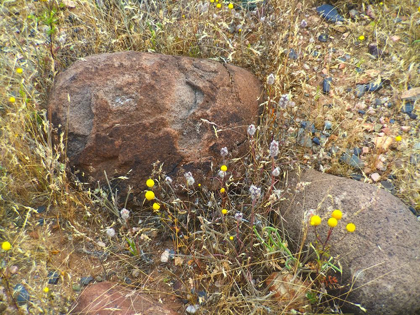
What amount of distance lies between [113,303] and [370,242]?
5.34ft

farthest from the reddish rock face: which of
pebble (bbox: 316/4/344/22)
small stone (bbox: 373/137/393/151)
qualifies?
pebble (bbox: 316/4/344/22)

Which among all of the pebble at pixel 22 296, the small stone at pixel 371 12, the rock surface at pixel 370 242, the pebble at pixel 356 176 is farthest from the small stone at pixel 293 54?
the pebble at pixel 22 296

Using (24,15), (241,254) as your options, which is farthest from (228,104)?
(24,15)

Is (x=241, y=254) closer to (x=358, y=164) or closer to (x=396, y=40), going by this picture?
(x=358, y=164)

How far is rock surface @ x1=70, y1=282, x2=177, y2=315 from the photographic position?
2094mm

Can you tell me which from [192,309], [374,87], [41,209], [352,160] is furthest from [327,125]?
[41,209]

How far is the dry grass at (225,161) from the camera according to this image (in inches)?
91.0

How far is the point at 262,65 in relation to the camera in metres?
3.31

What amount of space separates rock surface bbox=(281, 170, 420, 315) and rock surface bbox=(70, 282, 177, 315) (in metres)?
1.04

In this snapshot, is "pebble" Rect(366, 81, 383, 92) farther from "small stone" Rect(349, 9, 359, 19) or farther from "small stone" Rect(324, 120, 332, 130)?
"small stone" Rect(349, 9, 359, 19)

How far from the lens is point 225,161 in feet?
8.53

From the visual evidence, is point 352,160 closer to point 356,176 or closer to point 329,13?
point 356,176

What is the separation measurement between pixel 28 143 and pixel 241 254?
1932mm

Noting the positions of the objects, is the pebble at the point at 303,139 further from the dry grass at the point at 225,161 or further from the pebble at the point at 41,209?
the pebble at the point at 41,209
